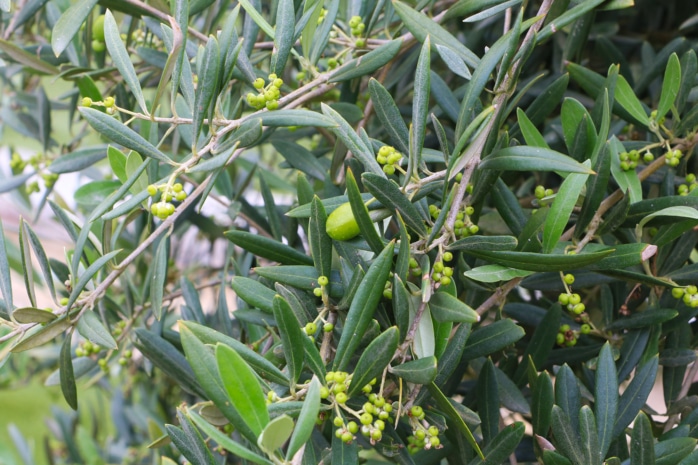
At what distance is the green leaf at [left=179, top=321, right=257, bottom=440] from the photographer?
15.9 inches

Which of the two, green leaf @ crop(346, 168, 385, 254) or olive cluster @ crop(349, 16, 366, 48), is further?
olive cluster @ crop(349, 16, 366, 48)

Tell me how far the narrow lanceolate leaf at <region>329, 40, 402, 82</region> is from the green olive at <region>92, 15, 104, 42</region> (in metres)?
0.41

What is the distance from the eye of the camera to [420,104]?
49 centimetres

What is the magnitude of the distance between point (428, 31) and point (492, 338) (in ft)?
0.92

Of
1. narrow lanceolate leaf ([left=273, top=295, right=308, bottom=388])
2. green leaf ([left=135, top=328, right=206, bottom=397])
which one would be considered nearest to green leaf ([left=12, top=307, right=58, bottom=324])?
green leaf ([left=135, top=328, right=206, bottom=397])

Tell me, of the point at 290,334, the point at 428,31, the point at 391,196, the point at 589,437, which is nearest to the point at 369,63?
the point at 428,31

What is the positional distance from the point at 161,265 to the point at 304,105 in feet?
0.78

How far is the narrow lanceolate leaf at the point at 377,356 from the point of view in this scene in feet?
1.43

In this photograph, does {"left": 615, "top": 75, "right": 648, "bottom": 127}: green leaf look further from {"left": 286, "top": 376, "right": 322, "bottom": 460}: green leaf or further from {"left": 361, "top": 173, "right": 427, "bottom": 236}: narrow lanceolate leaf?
{"left": 286, "top": 376, "right": 322, "bottom": 460}: green leaf

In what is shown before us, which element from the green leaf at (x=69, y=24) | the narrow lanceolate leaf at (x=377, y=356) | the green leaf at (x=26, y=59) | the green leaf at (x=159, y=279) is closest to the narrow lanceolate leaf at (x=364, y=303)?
the narrow lanceolate leaf at (x=377, y=356)

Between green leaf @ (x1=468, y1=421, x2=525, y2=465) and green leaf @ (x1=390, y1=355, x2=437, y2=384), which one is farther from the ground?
green leaf @ (x1=390, y1=355, x2=437, y2=384)

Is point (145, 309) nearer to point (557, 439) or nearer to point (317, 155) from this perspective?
point (317, 155)

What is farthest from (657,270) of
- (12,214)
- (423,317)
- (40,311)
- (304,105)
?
(12,214)

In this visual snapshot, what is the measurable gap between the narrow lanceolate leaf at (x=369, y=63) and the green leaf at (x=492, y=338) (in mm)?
257
